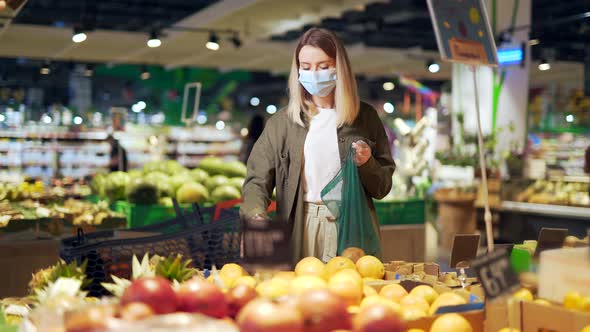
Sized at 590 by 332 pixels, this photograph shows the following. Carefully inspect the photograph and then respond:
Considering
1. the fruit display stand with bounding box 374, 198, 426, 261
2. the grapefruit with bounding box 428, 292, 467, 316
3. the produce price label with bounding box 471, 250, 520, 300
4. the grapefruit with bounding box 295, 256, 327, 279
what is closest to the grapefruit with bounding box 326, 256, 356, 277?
the grapefruit with bounding box 295, 256, 327, 279

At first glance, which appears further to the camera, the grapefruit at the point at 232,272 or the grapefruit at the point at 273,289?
the grapefruit at the point at 232,272

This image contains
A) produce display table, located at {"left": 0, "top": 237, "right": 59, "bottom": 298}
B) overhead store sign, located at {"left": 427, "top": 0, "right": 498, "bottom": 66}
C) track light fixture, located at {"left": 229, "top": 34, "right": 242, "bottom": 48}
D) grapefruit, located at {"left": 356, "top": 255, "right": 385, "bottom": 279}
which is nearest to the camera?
grapefruit, located at {"left": 356, "top": 255, "right": 385, "bottom": 279}

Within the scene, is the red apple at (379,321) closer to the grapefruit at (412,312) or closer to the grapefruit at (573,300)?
the grapefruit at (412,312)

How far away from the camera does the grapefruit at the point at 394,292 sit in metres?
1.88

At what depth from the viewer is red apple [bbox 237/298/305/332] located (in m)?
1.28

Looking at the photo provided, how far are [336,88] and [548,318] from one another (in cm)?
125

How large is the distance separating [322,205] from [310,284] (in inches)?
37.6

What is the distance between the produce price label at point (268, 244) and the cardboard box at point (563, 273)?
61cm

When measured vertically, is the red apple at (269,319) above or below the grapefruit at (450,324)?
above

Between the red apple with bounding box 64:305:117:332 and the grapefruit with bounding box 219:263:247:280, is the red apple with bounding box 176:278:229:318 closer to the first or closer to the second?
the red apple with bounding box 64:305:117:332

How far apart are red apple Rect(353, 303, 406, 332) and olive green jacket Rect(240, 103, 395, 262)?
1223 mm

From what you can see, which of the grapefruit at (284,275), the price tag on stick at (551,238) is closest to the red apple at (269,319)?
the grapefruit at (284,275)

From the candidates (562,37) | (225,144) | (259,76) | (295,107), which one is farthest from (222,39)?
(259,76)

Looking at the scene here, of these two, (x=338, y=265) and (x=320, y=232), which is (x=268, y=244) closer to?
(x=338, y=265)
